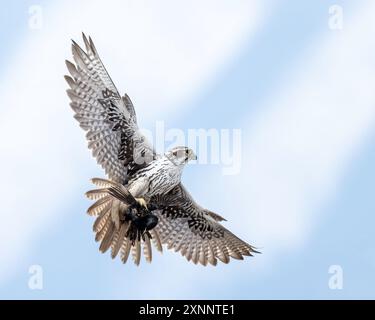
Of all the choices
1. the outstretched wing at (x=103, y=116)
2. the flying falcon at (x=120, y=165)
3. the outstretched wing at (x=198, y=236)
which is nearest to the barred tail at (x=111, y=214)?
the flying falcon at (x=120, y=165)

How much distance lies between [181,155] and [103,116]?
1.83 metres

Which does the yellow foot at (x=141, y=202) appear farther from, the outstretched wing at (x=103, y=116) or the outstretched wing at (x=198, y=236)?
the outstretched wing at (x=198, y=236)

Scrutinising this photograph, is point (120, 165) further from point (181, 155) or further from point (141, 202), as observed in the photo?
point (181, 155)

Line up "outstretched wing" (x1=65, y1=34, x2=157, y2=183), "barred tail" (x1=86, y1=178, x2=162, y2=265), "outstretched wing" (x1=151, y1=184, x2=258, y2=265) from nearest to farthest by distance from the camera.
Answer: "barred tail" (x1=86, y1=178, x2=162, y2=265), "outstretched wing" (x1=65, y1=34, x2=157, y2=183), "outstretched wing" (x1=151, y1=184, x2=258, y2=265)

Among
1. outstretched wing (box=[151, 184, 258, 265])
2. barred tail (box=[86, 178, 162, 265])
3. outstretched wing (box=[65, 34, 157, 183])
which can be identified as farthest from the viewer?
outstretched wing (box=[151, 184, 258, 265])

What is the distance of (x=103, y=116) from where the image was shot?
2120 cm

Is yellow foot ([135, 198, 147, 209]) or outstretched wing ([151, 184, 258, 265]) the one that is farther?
outstretched wing ([151, 184, 258, 265])

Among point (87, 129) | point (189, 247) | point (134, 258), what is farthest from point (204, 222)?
point (87, 129)

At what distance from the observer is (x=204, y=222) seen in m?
22.8

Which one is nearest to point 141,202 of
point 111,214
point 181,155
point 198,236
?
point 111,214

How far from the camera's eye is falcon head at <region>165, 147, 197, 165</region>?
20547mm

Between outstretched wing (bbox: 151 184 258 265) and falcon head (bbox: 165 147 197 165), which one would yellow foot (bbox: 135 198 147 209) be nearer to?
falcon head (bbox: 165 147 197 165)

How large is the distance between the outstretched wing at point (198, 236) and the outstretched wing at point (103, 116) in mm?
1654

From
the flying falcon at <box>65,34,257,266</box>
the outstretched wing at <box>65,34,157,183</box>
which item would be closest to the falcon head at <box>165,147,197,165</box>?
the flying falcon at <box>65,34,257,266</box>
